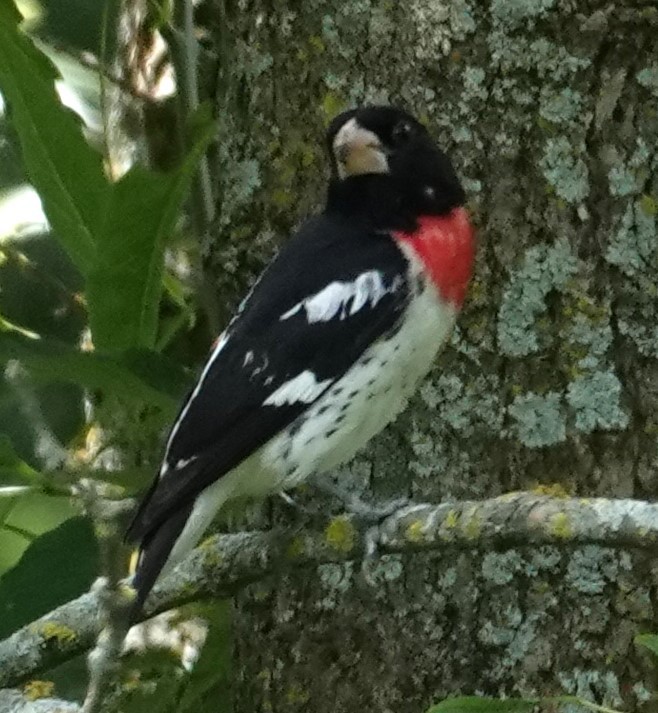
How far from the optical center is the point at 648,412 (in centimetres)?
177

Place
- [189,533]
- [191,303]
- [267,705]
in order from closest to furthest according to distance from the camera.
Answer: [189,533]
[267,705]
[191,303]

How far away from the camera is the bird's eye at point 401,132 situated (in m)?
1.78

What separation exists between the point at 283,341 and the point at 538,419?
324mm

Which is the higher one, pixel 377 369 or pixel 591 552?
pixel 377 369

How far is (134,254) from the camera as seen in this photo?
1.75 m

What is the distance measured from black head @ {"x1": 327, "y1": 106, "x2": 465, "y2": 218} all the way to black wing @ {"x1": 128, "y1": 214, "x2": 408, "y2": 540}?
76 millimetres

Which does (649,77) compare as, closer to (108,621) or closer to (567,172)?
(567,172)

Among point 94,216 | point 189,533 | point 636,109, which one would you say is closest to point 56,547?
point 189,533

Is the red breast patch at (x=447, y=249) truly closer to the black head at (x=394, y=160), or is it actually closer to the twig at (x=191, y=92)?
the black head at (x=394, y=160)

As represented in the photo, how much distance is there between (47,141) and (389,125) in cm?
43

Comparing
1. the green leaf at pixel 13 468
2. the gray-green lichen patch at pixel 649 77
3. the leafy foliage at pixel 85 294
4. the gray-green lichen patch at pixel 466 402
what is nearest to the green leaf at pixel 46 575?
the leafy foliage at pixel 85 294

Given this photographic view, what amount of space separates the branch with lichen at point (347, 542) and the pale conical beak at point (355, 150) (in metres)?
0.44

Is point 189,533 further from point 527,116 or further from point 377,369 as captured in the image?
point 527,116

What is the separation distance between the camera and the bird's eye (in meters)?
1.78
